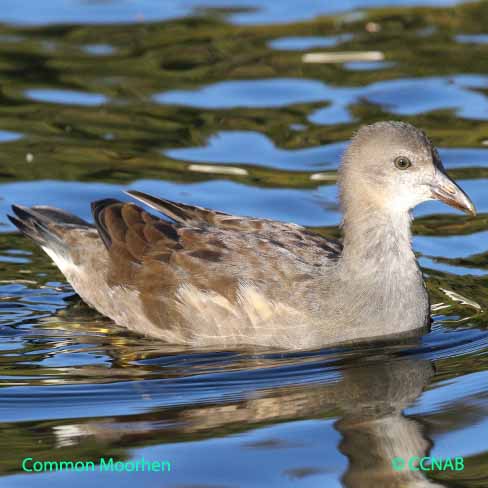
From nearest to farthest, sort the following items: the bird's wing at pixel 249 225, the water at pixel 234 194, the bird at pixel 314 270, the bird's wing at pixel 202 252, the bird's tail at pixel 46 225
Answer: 1. the water at pixel 234 194
2. the bird at pixel 314 270
3. the bird's wing at pixel 202 252
4. the bird's wing at pixel 249 225
5. the bird's tail at pixel 46 225

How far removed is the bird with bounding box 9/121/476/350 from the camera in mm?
9070

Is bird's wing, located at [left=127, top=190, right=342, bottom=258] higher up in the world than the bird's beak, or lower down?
lower down

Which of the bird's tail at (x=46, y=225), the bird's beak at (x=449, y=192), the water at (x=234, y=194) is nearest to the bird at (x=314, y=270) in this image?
the bird's beak at (x=449, y=192)

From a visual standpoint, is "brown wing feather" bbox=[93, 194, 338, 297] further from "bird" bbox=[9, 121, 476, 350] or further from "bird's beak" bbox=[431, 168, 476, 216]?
"bird's beak" bbox=[431, 168, 476, 216]

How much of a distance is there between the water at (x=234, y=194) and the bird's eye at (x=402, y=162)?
125 cm

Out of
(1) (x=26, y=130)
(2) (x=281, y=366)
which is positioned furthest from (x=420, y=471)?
(1) (x=26, y=130)

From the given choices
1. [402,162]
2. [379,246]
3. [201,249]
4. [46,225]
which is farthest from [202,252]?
[46,225]

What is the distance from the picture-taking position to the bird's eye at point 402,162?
9164 mm

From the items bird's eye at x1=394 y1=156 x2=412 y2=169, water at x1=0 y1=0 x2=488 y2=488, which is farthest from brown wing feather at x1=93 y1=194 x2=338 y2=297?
A: bird's eye at x1=394 y1=156 x2=412 y2=169

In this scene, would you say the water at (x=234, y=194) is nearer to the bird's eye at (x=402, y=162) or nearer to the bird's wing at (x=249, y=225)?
the bird's wing at (x=249, y=225)

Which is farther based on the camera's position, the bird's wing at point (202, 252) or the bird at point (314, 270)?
the bird's wing at point (202, 252)

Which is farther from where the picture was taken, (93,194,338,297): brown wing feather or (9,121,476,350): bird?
(93,194,338,297): brown wing feather

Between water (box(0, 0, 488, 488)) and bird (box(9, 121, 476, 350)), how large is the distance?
206 mm

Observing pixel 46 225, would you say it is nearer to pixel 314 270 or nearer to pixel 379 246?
pixel 314 270
